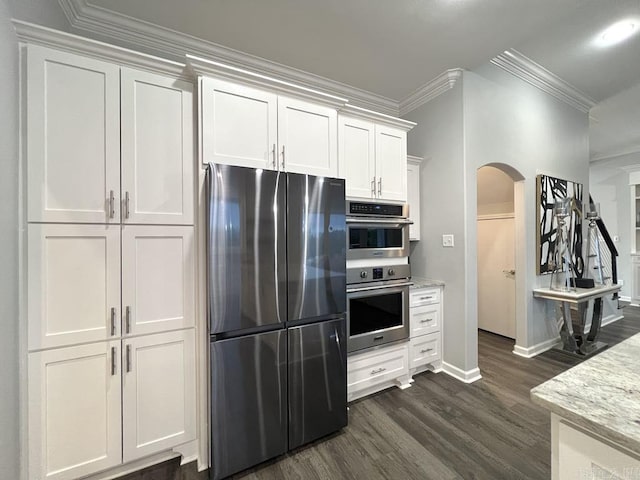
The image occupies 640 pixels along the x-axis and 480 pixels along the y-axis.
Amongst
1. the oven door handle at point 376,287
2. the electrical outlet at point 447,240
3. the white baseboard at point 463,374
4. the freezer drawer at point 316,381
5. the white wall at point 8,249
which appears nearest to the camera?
the white wall at point 8,249

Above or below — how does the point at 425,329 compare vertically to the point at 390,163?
A: below

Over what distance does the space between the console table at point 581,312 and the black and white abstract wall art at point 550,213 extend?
0.31 metres

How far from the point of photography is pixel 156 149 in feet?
5.08

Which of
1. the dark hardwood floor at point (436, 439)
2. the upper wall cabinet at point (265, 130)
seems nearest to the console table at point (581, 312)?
the dark hardwood floor at point (436, 439)

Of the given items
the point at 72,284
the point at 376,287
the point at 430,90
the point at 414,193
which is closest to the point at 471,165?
the point at 414,193

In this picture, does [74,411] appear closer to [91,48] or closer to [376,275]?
[91,48]

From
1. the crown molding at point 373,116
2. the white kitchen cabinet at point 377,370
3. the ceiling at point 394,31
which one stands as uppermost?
the ceiling at point 394,31

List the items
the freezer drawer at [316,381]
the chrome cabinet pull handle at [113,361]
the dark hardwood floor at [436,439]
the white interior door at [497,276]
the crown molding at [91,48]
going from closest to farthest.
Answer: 1. the crown molding at [91,48]
2. the chrome cabinet pull handle at [113,361]
3. the dark hardwood floor at [436,439]
4. the freezer drawer at [316,381]
5. the white interior door at [497,276]

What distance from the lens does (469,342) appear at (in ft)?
8.20

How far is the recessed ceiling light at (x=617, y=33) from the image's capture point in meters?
2.20

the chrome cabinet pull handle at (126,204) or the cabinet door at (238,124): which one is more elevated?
the cabinet door at (238,124)

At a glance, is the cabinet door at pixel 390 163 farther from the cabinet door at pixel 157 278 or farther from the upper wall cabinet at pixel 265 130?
the cabinet door at pixel 157 278

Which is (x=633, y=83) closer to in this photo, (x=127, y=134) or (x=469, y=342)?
(x=469, y=342)

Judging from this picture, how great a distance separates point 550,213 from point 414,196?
1814mm
